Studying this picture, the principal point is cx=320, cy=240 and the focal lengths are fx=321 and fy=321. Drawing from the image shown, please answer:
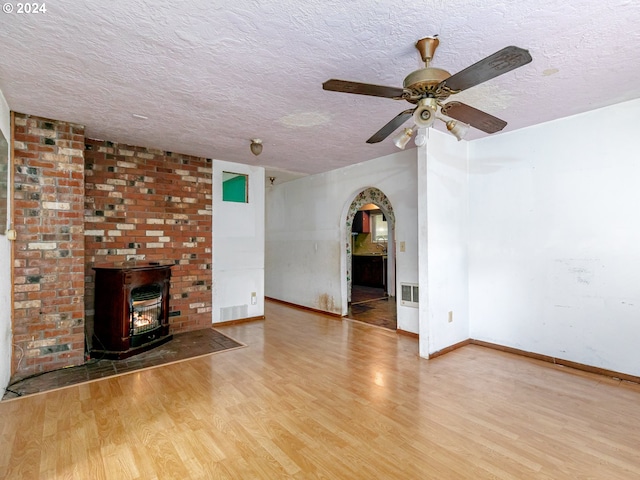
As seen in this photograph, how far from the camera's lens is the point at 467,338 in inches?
159

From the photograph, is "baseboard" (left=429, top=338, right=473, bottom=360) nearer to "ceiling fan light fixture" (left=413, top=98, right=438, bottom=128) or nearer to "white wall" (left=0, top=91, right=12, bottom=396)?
"ceiling fan light fixture" (left=413, top=98, right=438, bottom=128)

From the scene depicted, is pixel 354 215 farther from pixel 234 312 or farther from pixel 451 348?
pixel 451 348

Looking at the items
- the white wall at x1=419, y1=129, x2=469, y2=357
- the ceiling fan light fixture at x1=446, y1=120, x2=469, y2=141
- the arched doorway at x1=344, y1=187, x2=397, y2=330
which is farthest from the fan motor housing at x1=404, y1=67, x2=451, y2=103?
the arched doorway at x1=344, y1=187, x2=397, y2=330

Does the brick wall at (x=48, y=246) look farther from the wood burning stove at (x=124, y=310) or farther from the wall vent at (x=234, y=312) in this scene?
the wall vent at (x=234, y=312)

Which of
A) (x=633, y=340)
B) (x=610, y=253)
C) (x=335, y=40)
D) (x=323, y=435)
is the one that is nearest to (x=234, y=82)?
(x=335, y=40)

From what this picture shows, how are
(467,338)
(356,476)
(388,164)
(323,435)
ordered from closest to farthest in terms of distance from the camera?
(356,476) → (323,435) → (467,338) → (388,164)

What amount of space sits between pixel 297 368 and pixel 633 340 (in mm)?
3096

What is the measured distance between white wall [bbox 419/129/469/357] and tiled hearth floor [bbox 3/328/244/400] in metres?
2.36

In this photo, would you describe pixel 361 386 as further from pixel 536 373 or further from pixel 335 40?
pixel 335 40

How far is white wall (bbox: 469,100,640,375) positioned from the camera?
293cm

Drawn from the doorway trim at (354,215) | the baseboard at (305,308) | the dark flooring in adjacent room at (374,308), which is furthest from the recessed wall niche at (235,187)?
the dark flooring in adjacent room at (374,308)

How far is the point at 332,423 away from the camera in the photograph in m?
2.26

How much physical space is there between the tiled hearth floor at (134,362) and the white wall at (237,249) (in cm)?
64

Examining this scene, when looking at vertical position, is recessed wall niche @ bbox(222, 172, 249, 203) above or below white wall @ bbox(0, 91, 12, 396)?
above
